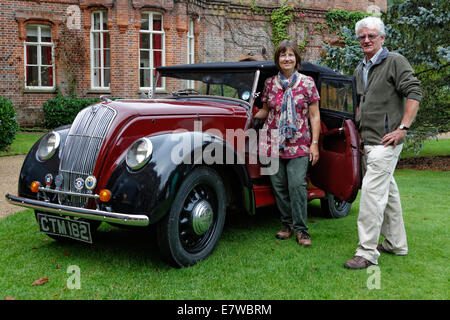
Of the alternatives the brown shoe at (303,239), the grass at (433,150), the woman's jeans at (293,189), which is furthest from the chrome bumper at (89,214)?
the grass at (433,150)

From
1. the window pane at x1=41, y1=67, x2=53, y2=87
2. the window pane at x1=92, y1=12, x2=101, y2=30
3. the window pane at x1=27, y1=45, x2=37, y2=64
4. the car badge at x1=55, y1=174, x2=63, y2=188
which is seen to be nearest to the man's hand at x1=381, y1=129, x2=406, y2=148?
the car badge at x1=55, y1=174, x2=63, y2=188

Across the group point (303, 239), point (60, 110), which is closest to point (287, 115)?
point (303, 239)

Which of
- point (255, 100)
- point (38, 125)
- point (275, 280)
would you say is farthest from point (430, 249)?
point (38, 125)

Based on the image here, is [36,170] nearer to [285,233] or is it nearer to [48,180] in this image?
[48,180]

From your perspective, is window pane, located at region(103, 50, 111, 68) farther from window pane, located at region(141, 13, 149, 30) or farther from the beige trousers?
the beige trousers

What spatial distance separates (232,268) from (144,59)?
14.6 metres

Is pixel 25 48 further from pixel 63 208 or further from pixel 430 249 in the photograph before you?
pixel 430 249

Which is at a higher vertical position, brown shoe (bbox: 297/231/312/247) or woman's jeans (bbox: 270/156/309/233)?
woman's jeans (bbox: 270/156/309/233)

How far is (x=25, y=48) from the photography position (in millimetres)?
16141

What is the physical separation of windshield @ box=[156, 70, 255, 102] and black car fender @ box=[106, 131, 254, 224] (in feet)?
3.64

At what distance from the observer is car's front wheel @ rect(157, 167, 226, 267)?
358 cm

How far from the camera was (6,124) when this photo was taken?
1089cm

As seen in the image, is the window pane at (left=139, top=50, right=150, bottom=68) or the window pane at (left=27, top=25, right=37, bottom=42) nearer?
the window pane at (left=27, top=25, right=37, bottom=42)

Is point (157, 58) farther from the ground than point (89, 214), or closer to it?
farther from the ground
